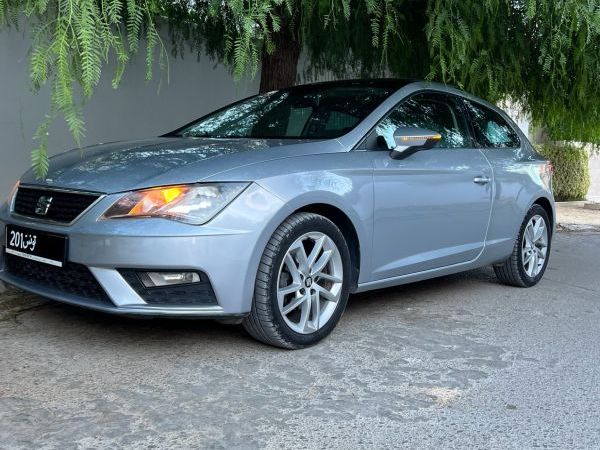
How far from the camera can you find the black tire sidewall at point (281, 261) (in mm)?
3771

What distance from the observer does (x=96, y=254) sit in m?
3.53

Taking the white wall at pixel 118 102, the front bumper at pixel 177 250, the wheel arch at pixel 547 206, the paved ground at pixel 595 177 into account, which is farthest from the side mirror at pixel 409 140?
the paved ground at pixel 595 177

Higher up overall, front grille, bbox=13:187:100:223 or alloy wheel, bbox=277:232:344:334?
front grille, bbox=13:187:100:223

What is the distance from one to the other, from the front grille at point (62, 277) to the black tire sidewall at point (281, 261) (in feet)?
2.70

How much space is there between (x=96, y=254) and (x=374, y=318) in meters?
2.02

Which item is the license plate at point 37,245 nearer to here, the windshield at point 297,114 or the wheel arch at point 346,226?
the wheel arch at point 346,226

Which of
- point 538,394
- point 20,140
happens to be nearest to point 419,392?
point 538,394

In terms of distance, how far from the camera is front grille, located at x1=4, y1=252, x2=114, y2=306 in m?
3.62

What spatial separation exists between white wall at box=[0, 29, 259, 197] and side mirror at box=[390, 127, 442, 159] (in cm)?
221

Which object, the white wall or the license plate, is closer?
the license plate

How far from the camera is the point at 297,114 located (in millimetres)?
4863

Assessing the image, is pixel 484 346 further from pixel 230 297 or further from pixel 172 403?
pixel 172 403

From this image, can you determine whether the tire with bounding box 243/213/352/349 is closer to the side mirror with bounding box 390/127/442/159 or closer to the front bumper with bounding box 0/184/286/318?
the front bumper with bounding box 0/184/286/318

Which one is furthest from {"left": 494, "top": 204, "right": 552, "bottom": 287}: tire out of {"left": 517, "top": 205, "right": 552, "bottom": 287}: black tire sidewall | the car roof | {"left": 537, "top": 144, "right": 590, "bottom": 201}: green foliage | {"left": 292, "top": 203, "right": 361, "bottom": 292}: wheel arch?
{"left": 537, "top": 144, "right": 590, "bottom": 201}: green foliage
